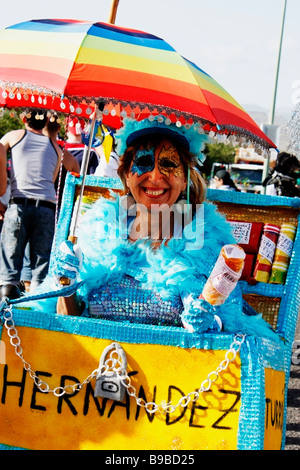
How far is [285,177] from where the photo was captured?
6848 millimetres

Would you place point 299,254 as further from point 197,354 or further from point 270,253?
point 197,354

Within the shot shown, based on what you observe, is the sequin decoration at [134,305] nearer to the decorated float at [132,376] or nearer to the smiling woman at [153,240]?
the smiling woman at [153,240]

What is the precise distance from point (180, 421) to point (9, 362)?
0.66 meters

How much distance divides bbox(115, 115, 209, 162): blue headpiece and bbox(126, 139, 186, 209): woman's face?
0.05 m

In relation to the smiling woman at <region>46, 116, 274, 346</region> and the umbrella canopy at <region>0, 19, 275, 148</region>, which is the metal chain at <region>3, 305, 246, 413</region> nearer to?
the smiling woman at <region>46, 116, 274, 346</region>

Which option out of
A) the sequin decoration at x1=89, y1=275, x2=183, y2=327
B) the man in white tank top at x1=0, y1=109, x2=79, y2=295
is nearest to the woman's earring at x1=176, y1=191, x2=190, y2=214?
the sequin decoration at x1=89, y1=275, x2=183, y2=327

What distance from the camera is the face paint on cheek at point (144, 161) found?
9.29 feet

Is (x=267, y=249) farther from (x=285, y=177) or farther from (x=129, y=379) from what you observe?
(x=285, y=177)

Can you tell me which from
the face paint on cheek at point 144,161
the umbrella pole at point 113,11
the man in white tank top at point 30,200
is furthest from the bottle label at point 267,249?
the man in white tank top at point 30,200

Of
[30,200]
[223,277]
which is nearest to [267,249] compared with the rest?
[223,277]

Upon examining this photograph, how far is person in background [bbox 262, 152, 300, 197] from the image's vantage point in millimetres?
6805

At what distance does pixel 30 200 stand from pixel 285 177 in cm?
292

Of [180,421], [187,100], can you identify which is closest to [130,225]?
[187,100]

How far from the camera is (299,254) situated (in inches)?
121
